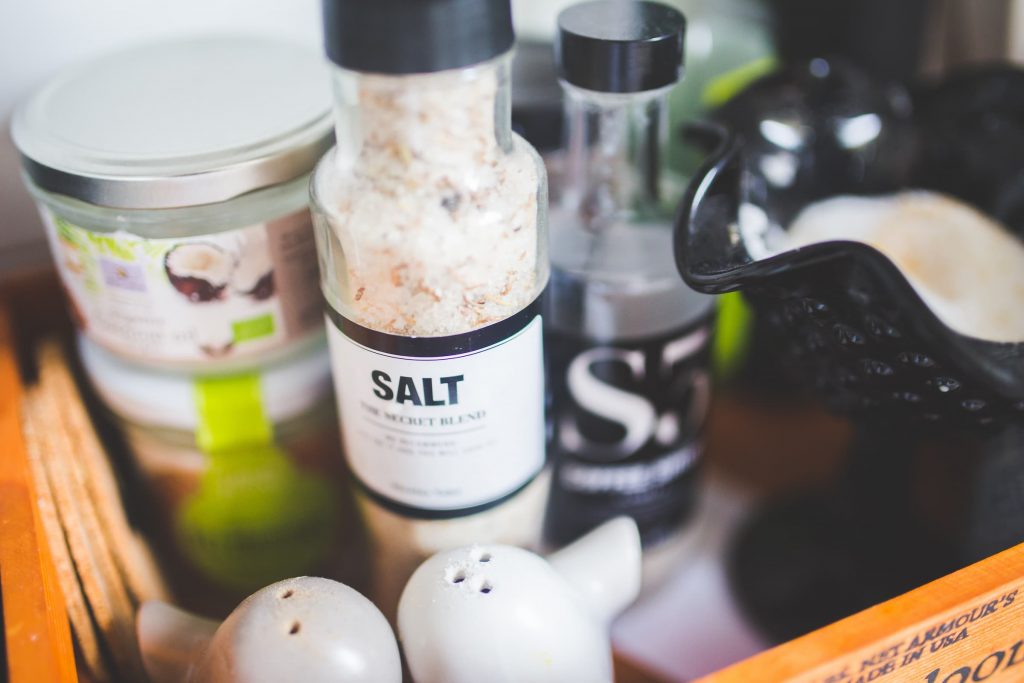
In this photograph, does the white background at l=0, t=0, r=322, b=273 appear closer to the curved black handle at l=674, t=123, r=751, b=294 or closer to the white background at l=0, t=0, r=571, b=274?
the white background at l=0, t=0, r=571, b=274

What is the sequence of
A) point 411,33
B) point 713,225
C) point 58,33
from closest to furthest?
point 411,33 → point 713,225 → point 58,33

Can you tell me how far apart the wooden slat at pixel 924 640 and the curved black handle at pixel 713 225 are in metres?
0.14

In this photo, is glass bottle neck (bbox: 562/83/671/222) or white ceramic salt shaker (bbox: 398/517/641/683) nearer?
white ceramic salt shaker (bbox: 398/517/641/683)

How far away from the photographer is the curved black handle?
383 mm

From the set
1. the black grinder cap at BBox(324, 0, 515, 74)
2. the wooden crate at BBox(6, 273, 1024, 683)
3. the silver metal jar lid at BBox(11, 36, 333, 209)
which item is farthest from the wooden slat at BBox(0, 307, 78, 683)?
the black grinder cap at BBox(324, 0, 515, 74)

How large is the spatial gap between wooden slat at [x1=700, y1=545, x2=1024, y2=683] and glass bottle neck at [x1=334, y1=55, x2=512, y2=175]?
0.21 meters

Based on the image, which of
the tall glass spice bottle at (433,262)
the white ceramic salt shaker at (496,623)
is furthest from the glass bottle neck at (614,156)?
the white ceramic salt shaker at (496,623)

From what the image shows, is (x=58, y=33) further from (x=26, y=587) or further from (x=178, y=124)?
(x=26, y=587)

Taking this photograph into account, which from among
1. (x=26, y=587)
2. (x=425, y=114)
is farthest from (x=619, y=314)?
(x=26, y=587)

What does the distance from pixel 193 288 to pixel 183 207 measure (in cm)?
4

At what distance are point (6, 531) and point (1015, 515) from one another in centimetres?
49

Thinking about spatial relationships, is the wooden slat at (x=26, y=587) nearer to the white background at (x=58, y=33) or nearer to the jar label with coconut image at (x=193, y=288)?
the jar label with coconut image at (x=193, y=288)

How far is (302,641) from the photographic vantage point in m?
0.32

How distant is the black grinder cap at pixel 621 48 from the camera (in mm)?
401
